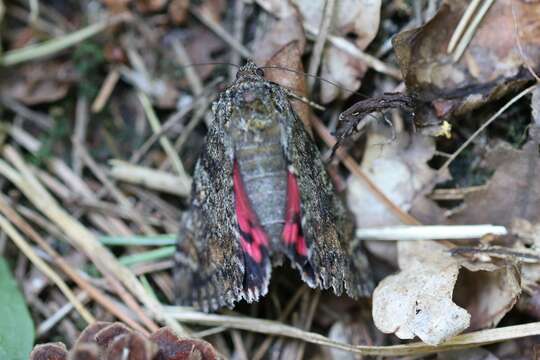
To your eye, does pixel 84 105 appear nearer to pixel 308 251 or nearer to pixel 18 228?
pixel 18 228

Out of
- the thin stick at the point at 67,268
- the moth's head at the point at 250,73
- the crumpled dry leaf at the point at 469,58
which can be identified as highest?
the crumpled dry leaf at the point at 469,58

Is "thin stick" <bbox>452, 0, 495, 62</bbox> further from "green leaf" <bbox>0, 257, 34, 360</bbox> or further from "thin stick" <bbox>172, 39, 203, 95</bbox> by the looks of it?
"green leaf" <bbox>0, 257, 34, 360</bbox>

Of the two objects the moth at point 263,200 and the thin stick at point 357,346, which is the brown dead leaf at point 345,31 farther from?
the thin stick at point 357,346

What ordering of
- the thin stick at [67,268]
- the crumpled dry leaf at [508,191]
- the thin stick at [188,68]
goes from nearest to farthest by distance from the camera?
the crumpled dry leaf at [508,191] → the thin stick at [67,268] → the thin stick at [188,68]

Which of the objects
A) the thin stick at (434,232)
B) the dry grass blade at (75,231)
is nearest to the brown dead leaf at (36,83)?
the dry grass blade at (75,231)

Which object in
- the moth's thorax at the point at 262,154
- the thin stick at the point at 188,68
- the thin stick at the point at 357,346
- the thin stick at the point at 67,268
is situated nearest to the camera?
the thin stick at the point at 357,346
